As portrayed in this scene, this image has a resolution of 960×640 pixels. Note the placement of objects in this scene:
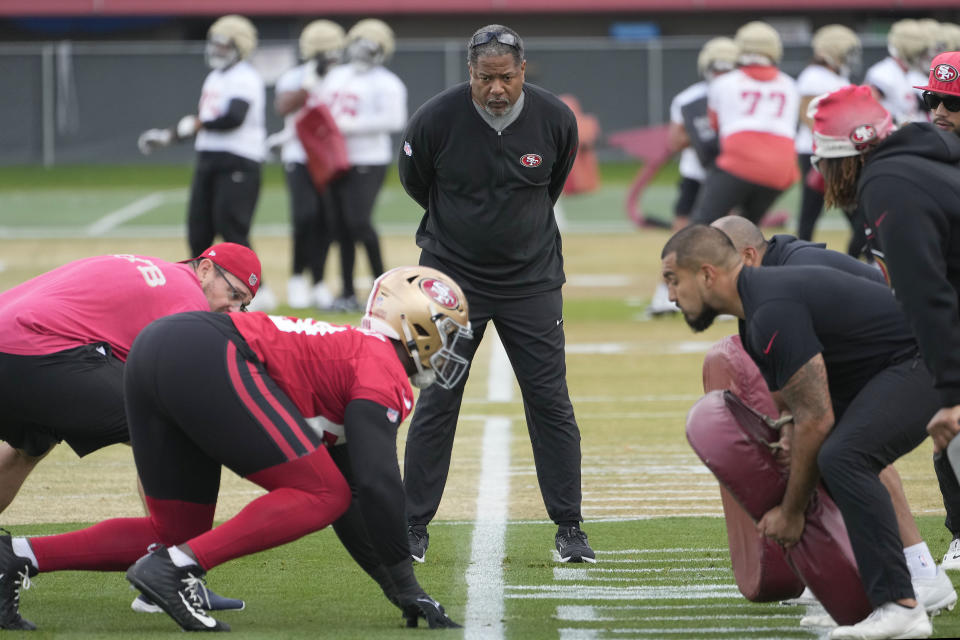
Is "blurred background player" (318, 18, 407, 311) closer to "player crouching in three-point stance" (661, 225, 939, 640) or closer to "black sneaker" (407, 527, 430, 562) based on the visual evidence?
"black sneaker" (407, 527, 430, 562)

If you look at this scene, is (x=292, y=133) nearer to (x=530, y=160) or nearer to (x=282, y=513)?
(x=530, y=160)

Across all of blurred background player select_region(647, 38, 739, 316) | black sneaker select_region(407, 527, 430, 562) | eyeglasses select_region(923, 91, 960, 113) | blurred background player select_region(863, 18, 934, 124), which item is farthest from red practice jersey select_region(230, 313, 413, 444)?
blurred background player select_region(863, 18, 934, 124)

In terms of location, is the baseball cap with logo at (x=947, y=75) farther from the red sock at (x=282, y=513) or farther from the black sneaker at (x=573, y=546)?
the red sock at (x=282, y=513)

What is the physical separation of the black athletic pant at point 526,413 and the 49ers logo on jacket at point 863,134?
1.79 meters

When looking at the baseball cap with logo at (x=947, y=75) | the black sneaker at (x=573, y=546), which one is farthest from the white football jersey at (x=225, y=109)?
the baseball cap with logo at (x=947, y=75)

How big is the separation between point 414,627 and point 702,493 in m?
2.72

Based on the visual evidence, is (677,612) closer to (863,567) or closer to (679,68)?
(863,567)

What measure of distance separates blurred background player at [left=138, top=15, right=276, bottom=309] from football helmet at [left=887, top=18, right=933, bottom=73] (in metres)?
5.34

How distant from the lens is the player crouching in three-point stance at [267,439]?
4.79 m

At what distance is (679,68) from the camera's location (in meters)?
Answer: 28.3

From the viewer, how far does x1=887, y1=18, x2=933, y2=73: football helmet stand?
12555 millimetres

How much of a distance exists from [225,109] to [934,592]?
8.98 meters

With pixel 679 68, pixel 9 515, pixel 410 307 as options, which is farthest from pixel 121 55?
pixel 410 307

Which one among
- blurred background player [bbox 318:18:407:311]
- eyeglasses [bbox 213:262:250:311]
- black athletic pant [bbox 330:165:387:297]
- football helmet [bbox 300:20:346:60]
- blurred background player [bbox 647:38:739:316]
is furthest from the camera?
football helmet [bbox 300:20:346:60]
